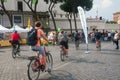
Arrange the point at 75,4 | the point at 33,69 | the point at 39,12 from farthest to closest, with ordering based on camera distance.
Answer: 1. the point at 39,12
2. the point at 75,4
3. the point at 33,69

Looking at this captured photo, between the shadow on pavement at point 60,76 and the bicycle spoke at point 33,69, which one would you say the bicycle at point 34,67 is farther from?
the shadow on pavement at point 60,76

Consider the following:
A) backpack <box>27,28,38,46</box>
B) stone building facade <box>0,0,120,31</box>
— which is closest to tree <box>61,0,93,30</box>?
stone building facade <box>0,0,120,31</box>

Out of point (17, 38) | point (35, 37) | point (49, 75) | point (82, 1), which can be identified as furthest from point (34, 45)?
point (82, 1)

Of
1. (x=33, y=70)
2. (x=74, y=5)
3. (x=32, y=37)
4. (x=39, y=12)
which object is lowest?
(x=33, y=70)

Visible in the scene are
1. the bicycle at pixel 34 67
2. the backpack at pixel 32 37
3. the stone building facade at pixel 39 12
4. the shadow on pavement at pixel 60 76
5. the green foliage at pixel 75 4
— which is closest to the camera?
the bicycle at pixel 34 67

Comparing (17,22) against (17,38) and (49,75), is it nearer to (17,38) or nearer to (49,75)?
(17,38)

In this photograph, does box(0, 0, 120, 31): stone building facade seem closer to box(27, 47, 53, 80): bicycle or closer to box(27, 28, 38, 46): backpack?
box(27, 28, 38, 46): backpack

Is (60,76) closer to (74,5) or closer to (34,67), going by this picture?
(34,67)

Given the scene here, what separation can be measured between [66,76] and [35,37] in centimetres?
172

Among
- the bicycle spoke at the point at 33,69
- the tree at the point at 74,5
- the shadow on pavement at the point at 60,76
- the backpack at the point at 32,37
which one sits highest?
the tree at the point at 74,5

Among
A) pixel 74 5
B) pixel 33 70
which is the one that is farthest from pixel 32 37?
pixel 74 5

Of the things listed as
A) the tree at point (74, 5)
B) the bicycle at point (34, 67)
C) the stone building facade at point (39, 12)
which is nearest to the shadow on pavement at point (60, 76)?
the bicycle at point (34, 67)

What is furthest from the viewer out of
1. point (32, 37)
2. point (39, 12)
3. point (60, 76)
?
point (39, 12)

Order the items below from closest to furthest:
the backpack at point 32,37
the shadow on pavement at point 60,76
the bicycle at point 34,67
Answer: the bicycle at point 34,67
the shadow on pavement at point 60,76
the backpack at point 32,37
